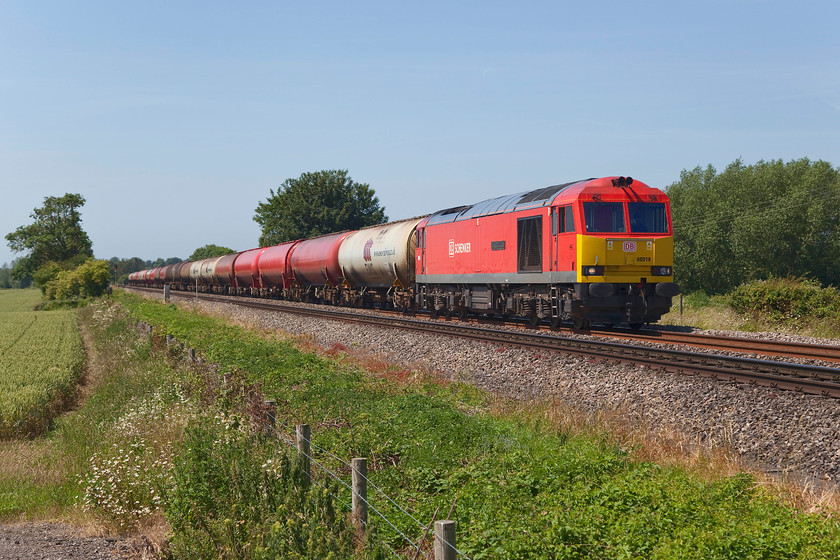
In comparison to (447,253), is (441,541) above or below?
below

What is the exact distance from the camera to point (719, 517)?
638cm

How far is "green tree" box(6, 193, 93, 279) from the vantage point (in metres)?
107

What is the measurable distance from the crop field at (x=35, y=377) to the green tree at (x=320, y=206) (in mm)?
50819

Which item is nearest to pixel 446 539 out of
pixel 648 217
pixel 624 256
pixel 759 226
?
pixel 624 256

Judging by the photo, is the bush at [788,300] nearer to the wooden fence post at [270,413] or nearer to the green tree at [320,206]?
the wooden fence post at [270,413]

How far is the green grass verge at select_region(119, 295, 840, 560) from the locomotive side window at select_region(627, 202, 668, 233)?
877cm

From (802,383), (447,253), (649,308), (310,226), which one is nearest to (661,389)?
(802,383)

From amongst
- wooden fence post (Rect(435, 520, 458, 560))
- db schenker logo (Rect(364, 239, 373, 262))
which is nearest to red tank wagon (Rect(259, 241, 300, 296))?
db schenker logo (Rect(364, 239, 373, 262))

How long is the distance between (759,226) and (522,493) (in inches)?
2318

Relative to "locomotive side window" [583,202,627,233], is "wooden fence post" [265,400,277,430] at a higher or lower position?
lower

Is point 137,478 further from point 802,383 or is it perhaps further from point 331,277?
point 331,277

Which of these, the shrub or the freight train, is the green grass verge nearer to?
the shrub

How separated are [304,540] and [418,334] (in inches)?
580

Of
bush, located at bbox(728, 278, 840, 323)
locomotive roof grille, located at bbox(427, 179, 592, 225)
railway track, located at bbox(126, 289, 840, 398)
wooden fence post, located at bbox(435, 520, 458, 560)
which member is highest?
locomotive roof grille, located at bbox(427, 179, 592, 225)
